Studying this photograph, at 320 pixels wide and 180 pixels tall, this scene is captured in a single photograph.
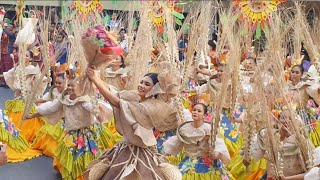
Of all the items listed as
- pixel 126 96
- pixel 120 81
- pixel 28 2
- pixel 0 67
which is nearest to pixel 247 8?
A: pixel 120 81

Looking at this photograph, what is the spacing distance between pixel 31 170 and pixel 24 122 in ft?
3.44

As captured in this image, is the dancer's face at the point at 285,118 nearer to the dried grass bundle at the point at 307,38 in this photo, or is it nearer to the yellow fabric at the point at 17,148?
the dried grass bundle at the point at 307,38

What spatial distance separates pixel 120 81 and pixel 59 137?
154cm

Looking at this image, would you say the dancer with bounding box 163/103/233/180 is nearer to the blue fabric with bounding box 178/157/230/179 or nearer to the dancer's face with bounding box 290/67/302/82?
the blue fabric with bounding box 178/157/230/179

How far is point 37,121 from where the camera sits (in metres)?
6.50

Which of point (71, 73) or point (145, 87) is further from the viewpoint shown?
point (71, 73)

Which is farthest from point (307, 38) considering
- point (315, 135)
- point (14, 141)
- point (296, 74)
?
point (14, 141)

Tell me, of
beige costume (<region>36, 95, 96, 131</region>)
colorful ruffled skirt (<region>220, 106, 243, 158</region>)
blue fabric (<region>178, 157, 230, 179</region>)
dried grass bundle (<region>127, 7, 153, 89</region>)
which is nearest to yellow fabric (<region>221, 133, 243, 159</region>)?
colorful ruffled skirt (<region>220, 106, 243, 158</region>)

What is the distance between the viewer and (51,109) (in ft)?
16.9

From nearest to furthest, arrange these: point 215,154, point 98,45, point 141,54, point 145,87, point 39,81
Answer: point 98,45 < point 145,87 < point 215,154 < point 39,81 < point 141,54

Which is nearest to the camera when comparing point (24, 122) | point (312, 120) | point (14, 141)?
point (312, 120)

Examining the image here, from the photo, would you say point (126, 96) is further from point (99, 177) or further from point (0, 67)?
point (0, 67)

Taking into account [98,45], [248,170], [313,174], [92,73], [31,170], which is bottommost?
[31,170]

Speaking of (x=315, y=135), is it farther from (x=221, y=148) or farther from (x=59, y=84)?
(x=59, y=84)
